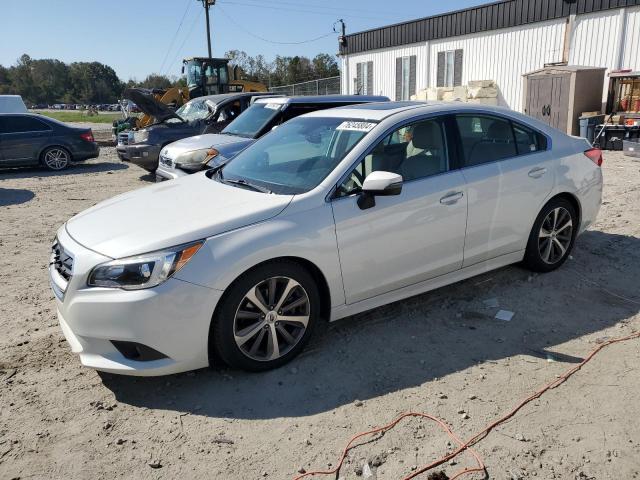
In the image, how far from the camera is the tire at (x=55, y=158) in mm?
13436

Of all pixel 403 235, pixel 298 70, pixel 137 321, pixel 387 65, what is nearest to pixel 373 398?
pixel 403 235

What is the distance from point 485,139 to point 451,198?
769mm

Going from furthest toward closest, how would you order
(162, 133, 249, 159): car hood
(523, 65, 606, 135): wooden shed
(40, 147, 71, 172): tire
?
1. (523, 65, 606, 135): wooden shed
2. (40, 147, 71, 172): tire
3. (162, 133, 249, 159): car hood

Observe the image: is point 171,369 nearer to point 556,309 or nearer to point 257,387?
point 257,387

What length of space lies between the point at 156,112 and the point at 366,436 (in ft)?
33.8

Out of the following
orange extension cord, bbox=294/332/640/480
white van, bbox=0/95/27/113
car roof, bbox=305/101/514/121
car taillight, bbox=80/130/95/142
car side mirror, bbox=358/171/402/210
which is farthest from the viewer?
white van, bbox=0/95/27/113

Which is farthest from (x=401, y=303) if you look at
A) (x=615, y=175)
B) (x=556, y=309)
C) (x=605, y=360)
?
(x=615, y=175)

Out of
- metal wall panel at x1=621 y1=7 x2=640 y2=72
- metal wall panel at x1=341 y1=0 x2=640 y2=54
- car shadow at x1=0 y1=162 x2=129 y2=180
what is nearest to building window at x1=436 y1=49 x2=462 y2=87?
metal wall panel at x1=341 y1=0 x2=640 y2=54

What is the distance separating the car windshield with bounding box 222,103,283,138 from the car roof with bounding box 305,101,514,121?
4.20m

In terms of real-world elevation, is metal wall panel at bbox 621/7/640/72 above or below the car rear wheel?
above

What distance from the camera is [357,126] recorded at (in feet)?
13.4

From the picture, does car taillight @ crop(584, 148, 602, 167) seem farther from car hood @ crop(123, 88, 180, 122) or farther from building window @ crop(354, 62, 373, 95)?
building window @ crop(354, 62, 373, 95)

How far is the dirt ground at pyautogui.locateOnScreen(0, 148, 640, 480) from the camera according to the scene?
8.80 ft

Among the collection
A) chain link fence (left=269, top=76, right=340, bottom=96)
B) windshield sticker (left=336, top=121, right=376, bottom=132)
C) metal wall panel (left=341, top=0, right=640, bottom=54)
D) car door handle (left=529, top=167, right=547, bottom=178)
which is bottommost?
car door handle (left=529, top=167, right=547, bottom=178)
